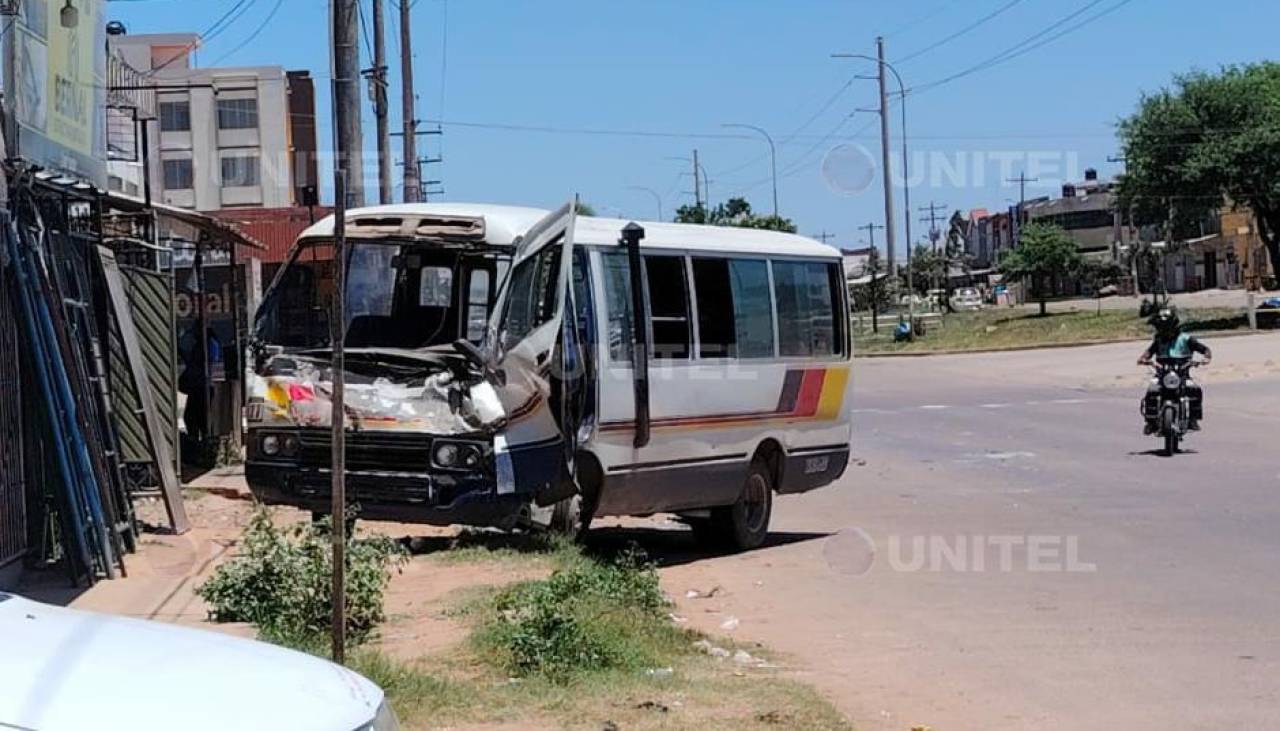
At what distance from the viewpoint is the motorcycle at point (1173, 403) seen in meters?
18.3

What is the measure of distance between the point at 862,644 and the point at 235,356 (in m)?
13.5

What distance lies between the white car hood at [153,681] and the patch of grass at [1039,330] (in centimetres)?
4865

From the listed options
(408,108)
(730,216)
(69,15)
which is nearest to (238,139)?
(730,216)

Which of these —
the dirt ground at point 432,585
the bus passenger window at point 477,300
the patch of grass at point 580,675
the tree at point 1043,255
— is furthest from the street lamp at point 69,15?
the tree at point 1043,255

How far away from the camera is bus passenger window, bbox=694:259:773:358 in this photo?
11.9 metres

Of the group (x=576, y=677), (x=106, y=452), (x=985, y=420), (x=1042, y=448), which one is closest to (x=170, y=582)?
(x=106, y=452)

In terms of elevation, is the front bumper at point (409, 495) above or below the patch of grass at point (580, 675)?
above

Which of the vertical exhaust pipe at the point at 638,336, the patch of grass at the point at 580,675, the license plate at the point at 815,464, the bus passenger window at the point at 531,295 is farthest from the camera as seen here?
the license plate at the point at 815,464

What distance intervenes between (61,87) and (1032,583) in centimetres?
831

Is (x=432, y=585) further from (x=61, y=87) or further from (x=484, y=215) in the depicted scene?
(x=61, y=87)

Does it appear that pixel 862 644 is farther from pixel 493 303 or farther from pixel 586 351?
pixel 493 303

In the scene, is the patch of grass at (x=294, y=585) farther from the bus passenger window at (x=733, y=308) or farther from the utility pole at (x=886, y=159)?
the utility pole at (x=886, y=159)

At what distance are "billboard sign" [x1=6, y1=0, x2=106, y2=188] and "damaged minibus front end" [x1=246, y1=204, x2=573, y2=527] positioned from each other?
2.24 meters

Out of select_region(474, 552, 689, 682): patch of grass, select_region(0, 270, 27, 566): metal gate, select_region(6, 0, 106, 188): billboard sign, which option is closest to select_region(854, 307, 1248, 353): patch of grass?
select_region(6, 0, 106, 188): billboard sign
